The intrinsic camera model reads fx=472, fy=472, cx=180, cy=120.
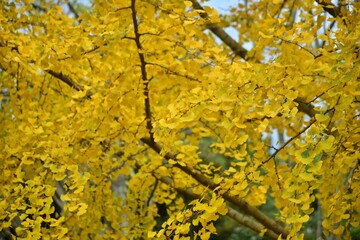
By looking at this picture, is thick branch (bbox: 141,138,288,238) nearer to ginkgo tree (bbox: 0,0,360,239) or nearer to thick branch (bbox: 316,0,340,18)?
ginkgo tree (bbox: 0,0,360,239)

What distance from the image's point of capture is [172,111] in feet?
5.93

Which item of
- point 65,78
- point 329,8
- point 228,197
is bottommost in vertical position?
point 228,197

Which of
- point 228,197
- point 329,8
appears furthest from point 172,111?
point 329,8

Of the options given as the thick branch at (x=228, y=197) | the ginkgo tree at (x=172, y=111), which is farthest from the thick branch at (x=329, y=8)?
the thick branch at (x=228, y=197)

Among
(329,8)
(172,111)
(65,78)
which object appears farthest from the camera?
(329,8)

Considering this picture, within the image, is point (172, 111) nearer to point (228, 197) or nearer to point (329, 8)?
point (228, 197)

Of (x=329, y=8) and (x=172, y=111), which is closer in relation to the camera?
Answer: (x=172, y=111)

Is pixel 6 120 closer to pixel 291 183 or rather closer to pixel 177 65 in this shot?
pixel 177 65

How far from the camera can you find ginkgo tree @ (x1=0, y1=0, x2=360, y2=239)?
1805 mm

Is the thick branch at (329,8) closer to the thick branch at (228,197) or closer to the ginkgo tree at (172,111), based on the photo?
the ginkgo tree at (172,111)

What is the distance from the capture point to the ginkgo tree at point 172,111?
1805 mm

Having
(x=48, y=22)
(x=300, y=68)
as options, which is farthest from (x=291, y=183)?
(x=48, y=22)

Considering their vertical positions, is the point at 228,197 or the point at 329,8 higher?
the point at 329,8

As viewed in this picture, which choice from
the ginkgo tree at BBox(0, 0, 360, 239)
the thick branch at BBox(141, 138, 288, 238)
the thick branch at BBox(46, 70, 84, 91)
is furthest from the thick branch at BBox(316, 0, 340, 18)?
the thick branch at BBox(46, 70, 84, 91)
